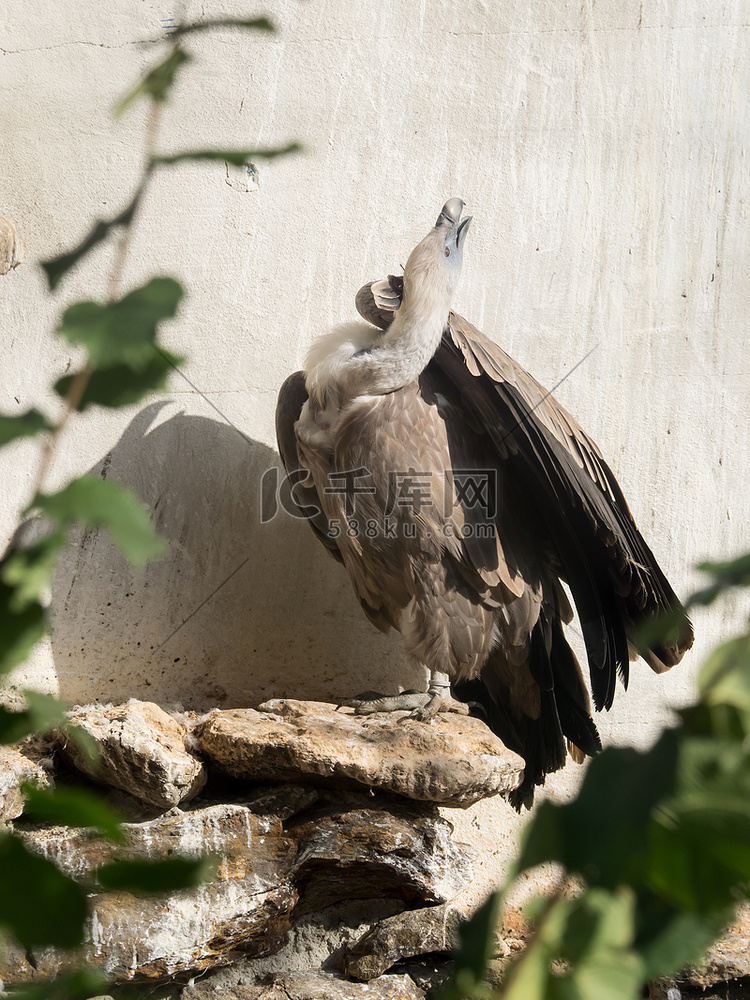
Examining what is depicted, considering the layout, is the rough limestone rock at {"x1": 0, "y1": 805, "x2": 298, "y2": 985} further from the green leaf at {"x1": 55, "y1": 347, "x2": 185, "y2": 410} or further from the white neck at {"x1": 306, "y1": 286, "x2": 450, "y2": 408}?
the green leaf at {"x1": 55, "y1": 347, "x2": 185, "y2": 410}

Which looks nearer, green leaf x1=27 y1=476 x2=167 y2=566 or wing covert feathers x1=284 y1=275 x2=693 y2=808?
green leaf x1=27 y1=476 x2=167 y2=566

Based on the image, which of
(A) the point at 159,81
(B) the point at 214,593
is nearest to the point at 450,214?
(B) the point at 214,593

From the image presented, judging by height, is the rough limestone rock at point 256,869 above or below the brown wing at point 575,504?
below

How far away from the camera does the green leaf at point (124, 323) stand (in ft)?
0.81

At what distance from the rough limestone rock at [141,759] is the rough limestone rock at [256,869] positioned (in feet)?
0.17

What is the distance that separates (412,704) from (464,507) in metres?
0.40

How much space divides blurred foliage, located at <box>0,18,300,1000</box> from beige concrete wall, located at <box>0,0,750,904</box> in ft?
5.08

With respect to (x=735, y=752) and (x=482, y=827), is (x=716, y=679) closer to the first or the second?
(x=735, y=752)

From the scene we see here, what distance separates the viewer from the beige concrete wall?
70.3 inches

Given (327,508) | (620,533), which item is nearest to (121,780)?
(327,508)

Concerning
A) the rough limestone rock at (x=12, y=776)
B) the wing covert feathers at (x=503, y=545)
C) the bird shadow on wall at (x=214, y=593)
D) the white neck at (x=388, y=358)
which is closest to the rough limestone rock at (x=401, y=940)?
the wing covert feathers at (x=503, y=545)

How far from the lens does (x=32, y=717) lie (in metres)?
0.24

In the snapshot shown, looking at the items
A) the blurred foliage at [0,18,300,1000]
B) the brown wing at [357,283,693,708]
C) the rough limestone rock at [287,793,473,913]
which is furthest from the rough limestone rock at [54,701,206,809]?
the blurred foliage at [0,18,300,1000]

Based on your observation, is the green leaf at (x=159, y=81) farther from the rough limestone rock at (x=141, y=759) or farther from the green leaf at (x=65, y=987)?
the rough limestone rock at (x=141, y=759)
